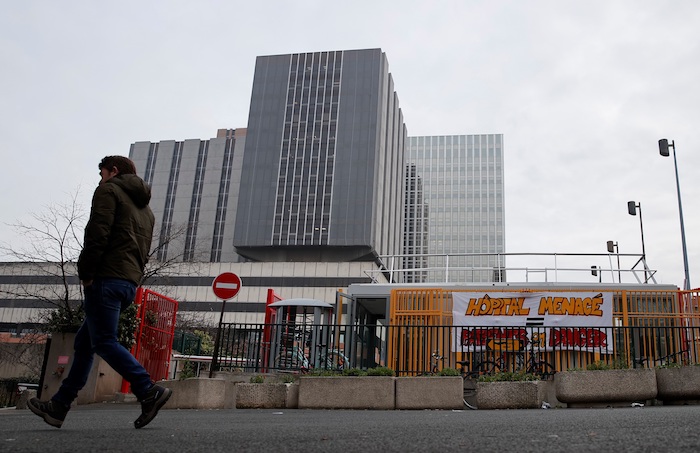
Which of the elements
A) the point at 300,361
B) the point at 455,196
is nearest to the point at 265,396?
the point at 300,361

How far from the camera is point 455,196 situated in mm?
164250

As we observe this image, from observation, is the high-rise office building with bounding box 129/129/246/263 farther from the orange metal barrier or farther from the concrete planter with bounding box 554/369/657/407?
the concrete planter with bounding box 554/369/657/407

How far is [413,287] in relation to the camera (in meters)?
17.6

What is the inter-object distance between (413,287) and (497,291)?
241 cm

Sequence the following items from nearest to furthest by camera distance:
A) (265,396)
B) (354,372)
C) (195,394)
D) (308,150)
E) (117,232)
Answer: (117,232)
(195,394)
(265,396)
(354,372)
(308,150)

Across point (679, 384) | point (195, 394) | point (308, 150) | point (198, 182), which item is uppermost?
point (308, 150)

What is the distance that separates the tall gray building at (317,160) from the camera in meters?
91.9

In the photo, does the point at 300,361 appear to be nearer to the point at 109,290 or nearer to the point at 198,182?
the point at 109,290

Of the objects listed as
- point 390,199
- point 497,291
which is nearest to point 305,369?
point 497,291

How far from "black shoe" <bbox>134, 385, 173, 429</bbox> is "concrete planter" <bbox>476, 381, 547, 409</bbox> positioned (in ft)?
21.2

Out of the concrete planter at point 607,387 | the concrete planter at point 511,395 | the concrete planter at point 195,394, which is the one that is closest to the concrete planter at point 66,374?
the concrete planter at point 195,394

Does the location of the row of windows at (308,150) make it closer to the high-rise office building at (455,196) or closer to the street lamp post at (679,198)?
the street lamp post at (679,198)

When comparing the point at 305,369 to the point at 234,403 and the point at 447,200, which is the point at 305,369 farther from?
the point at 447,200

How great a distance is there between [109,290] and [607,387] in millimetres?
8099
